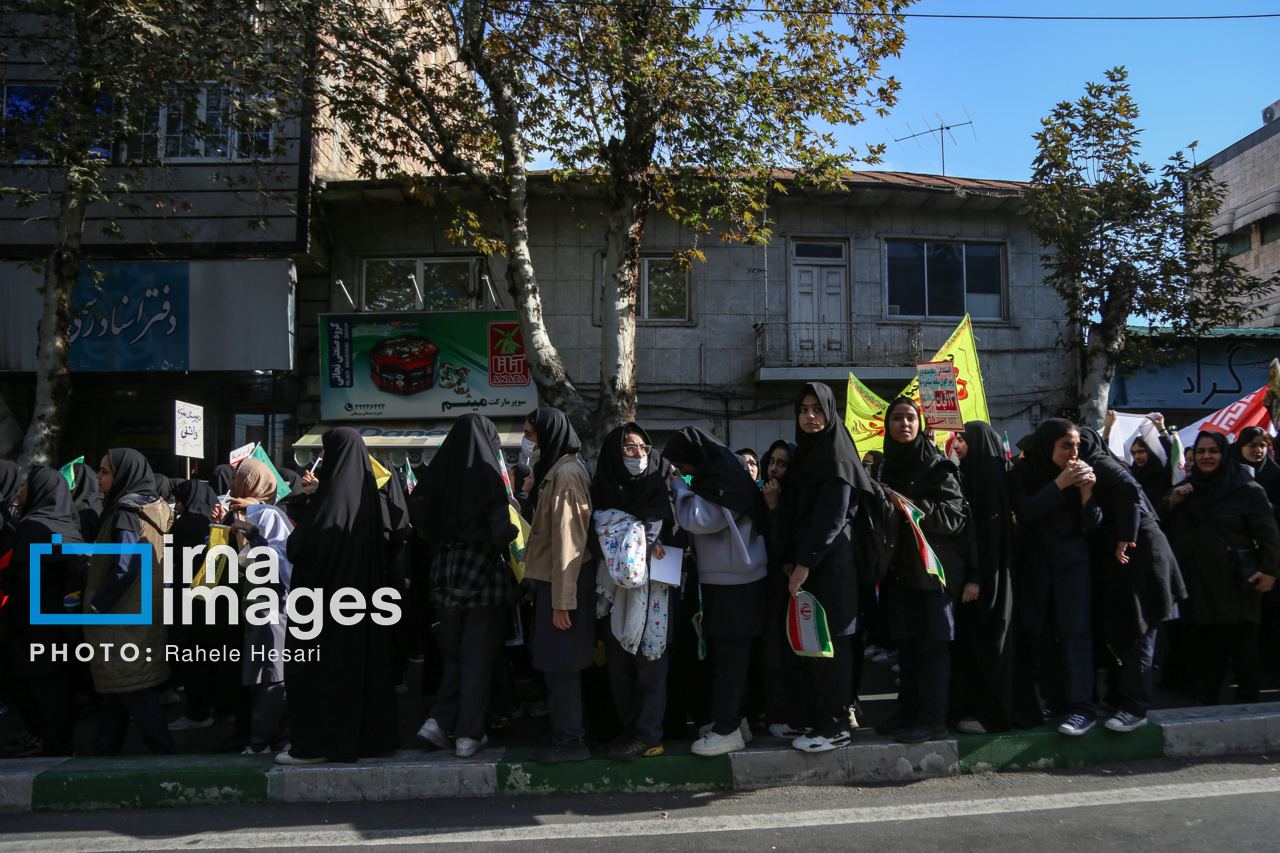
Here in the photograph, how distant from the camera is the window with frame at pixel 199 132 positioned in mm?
10594

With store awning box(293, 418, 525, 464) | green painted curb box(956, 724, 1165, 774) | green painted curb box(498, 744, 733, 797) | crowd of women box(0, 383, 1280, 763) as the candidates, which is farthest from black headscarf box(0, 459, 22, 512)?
store awning box(293, 418, 525, 464)

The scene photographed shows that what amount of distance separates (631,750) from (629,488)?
1.29 m

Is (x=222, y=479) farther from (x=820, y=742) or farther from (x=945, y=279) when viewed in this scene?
(x=945, y=279)

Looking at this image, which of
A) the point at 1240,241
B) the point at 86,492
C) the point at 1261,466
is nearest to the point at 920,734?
the point at 1261,466

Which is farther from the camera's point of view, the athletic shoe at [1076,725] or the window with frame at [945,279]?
the window with frame at [945,279]

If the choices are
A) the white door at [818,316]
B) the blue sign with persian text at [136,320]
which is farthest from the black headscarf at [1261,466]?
the blue sign with persian text at [136,320]

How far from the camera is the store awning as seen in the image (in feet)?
40.8

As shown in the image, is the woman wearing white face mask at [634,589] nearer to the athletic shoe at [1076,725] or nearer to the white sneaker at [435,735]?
the white sneaker at [435,735]

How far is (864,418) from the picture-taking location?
9.16 meters

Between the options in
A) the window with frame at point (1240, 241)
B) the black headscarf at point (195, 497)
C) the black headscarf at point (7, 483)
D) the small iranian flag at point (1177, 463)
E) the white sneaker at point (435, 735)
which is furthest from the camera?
the window with frame at point (1240, 241)

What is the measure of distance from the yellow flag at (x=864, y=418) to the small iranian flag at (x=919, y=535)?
4488 mm

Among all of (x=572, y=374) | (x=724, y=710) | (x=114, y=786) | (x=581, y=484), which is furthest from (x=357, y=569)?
(x=572, y=374)

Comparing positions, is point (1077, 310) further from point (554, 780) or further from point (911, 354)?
point (554, 780)

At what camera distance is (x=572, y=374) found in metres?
13.3
